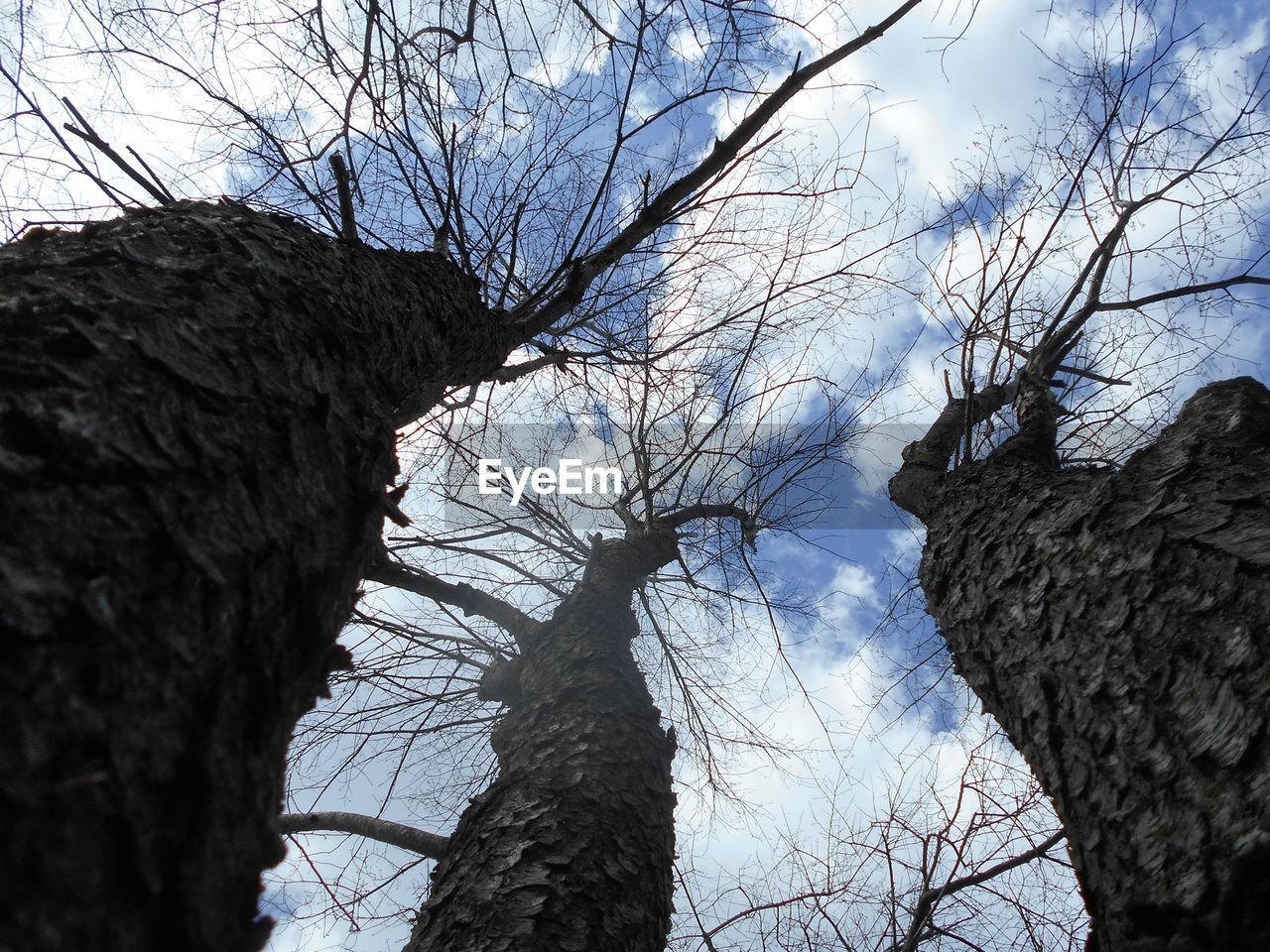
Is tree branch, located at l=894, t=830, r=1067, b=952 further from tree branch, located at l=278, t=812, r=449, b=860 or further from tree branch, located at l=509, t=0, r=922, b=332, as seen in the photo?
tree branch, located at l=509, t=0, r=922, b=332

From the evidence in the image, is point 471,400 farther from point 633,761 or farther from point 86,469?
point 86,469

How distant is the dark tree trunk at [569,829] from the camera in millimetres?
1957

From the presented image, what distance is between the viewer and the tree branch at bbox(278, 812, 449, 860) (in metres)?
3.16

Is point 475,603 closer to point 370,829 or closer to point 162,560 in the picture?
point 370,829

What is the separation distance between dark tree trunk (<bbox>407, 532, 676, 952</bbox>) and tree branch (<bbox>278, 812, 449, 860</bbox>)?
1.96 ft

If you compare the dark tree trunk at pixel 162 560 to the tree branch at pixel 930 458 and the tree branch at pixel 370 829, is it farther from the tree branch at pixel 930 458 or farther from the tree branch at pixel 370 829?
the tree branch at pixel 370 829

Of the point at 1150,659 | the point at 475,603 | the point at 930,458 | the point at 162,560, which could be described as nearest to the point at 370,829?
the point at 475,603

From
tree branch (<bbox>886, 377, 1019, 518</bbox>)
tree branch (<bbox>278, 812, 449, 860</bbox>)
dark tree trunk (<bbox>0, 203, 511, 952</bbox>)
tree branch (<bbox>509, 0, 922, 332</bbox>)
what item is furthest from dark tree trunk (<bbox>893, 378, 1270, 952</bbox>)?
tree branch (<bbox>278, 812, 449, 860</bbox>)

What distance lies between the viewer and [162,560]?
737 mm

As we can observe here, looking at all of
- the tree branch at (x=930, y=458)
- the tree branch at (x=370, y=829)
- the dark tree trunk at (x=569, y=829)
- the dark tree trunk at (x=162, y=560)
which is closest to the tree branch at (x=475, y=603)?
the dark tree trunk at (x=569, y=829)

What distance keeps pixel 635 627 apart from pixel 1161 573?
2.71 m

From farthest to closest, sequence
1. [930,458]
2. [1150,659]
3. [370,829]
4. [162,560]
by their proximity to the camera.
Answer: [370,829], [930,458], [1150,659], [162,560]

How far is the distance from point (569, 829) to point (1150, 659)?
1665mm

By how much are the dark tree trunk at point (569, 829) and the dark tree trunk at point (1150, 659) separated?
1176 millimetres
